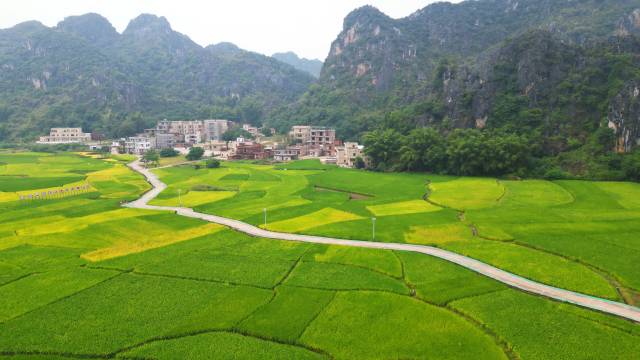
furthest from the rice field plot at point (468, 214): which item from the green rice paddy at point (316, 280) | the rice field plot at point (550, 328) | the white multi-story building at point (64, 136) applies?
the white multi-story building at point (64, 136)

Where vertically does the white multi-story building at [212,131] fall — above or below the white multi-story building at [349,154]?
above

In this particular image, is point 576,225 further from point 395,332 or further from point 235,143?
point 235,143

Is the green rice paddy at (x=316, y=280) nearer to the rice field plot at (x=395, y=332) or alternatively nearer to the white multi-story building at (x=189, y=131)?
the rice field plot at (x=395, y=332)

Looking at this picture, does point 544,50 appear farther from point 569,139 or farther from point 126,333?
point 126,333

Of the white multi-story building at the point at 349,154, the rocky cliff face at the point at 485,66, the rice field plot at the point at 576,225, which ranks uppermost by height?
the rocky cliff face at the point at 485,66

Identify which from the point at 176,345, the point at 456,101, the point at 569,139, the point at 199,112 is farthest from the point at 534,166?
the point at 199,112

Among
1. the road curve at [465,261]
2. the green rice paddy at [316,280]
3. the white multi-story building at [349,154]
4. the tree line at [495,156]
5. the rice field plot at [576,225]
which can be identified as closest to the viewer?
the green rice paddy at [316,280]
